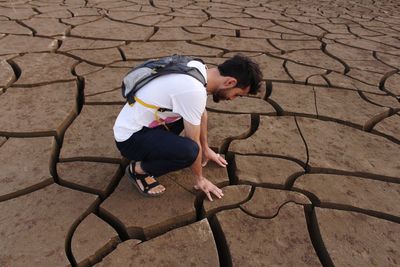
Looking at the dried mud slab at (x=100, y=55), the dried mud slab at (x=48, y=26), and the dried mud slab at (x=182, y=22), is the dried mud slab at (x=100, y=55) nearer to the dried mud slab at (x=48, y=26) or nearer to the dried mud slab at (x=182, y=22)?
the dried mud slab at (x=48, y=26)

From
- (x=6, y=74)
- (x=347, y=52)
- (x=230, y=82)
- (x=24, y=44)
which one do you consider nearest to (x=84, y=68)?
(x=6, y=74)

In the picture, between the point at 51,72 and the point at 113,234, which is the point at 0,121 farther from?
the point at 113,234

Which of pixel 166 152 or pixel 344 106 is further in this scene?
pixel 344 106

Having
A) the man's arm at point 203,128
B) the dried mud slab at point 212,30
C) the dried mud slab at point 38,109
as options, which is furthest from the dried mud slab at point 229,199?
the dried mud slab at point 212,30

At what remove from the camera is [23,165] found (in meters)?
1.56

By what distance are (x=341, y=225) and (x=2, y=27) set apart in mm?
3405

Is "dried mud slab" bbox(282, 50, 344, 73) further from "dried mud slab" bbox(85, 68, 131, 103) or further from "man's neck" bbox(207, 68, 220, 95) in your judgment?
"man's neck" bbox(207, 68, 220, 95)

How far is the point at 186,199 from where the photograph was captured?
141 cm

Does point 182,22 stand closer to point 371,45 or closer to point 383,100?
point 371,45

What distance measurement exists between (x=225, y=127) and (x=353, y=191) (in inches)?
28.4

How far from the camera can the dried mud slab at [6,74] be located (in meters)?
2.29

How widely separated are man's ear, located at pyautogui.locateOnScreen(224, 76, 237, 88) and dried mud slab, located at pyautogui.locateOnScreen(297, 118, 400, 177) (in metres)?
0.63

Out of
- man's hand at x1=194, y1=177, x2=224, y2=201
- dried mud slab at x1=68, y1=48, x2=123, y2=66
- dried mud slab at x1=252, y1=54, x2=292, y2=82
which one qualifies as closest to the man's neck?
man's hand at x1=194, y1=177, x2=224, y2=201

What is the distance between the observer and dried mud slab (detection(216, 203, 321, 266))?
1.18 m
